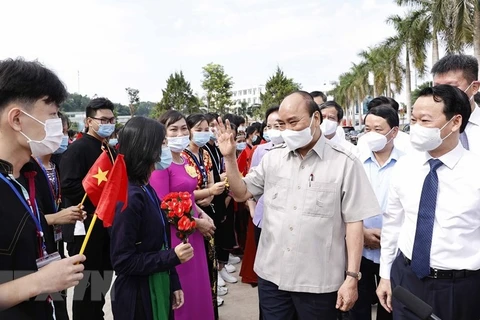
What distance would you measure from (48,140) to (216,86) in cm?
4563

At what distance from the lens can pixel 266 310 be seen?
2.55 metres

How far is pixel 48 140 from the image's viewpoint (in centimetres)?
165

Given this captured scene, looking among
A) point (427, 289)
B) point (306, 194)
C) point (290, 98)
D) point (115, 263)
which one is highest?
point (290, 98)

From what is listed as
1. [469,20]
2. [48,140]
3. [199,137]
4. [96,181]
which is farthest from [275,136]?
[469,20]

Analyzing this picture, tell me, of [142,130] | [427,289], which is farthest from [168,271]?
[427,289]

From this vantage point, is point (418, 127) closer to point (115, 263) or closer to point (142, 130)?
point (142, 130)

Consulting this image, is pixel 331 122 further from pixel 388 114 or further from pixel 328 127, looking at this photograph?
pixel 388 114

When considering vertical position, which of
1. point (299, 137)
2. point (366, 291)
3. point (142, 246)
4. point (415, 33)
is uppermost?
point (415, 33)

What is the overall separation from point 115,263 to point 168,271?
14.8 inches

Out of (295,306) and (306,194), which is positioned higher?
(306,194)

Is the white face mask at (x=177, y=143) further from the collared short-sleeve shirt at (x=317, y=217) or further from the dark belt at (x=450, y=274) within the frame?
the dark belt at (x=450, y=274)

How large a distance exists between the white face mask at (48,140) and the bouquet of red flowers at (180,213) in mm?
802

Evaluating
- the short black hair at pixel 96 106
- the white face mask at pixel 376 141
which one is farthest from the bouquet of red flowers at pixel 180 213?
the short black hair at pixel 96 106

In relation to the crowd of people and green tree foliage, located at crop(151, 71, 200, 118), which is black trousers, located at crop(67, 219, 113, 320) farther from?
green tree foliage, located at crop(151, 71, 200, 118)
